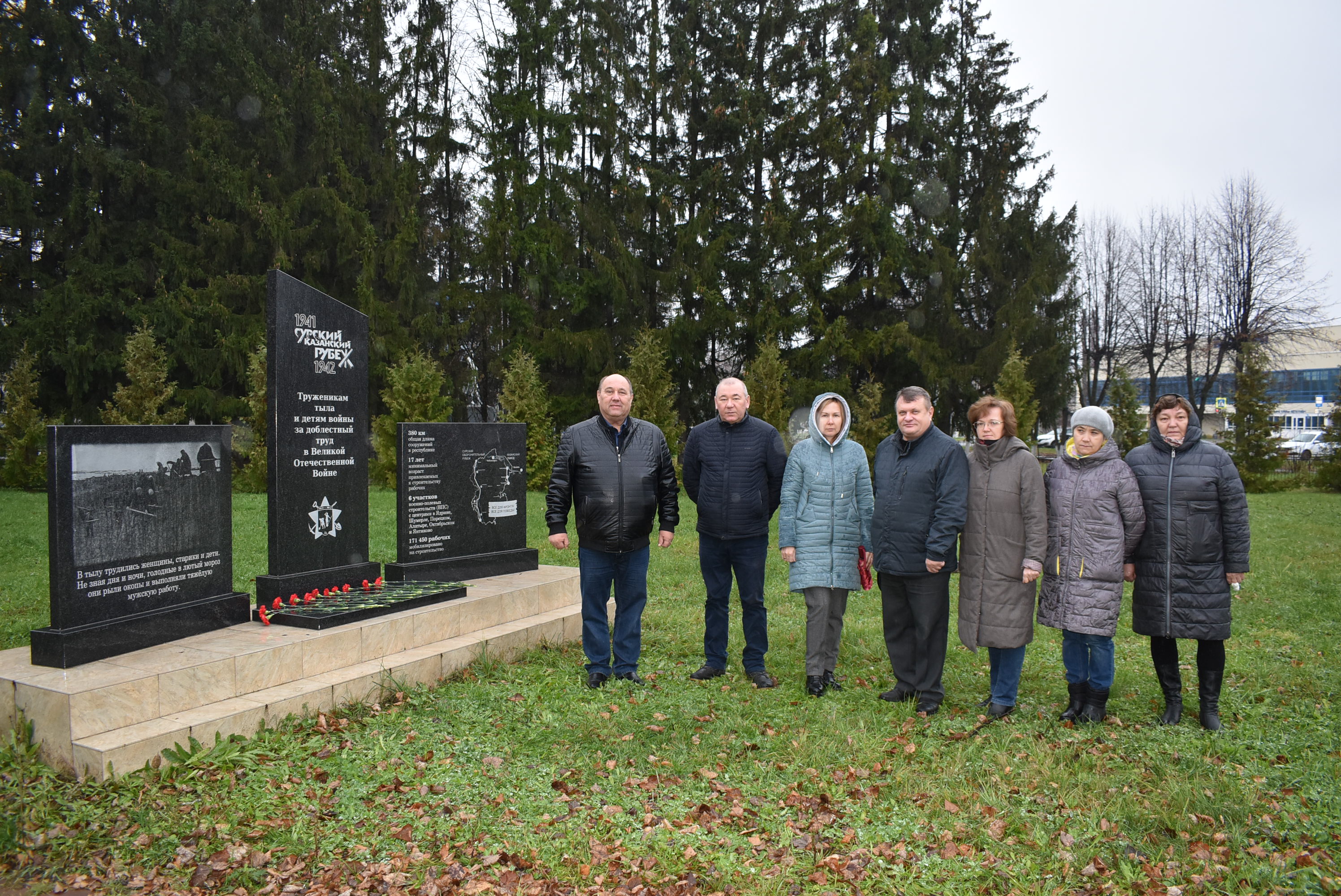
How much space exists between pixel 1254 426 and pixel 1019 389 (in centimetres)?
671

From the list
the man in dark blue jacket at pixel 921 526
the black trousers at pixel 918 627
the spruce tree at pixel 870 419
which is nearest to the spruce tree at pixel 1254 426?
the spruce tree at pixel 870 419

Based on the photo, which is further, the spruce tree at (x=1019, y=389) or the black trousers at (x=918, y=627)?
the spruce tree at (x=1019, y=389)

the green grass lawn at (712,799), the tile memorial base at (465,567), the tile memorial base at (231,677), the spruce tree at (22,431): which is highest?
the spruce tree at (22,431)

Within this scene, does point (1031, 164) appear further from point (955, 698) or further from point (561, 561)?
point (955, 698)

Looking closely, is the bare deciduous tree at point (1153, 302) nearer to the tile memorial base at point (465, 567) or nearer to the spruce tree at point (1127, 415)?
the spruce tree at point (1127, 415)

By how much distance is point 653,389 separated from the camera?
20.5m

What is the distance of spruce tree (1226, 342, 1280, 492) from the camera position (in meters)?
22.2

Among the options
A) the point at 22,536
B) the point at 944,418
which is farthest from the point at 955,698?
the point at 944,418

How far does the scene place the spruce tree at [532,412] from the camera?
19.5 meters

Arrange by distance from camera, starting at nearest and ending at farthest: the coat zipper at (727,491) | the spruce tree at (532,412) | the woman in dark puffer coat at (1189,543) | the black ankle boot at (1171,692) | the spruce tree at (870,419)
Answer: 1. the woman in dark puffer coat at (1189,543)
2. the black ankle boot at (1171,692)
3. the coat zipper at (727,491)
4. the spruce tree at (532,412)
5. the spruce tree at (870,419)

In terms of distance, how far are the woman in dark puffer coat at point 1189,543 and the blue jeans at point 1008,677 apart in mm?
649

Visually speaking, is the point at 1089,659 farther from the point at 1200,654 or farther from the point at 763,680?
the point at 763,680

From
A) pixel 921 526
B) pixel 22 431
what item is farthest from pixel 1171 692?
pixel 22 431

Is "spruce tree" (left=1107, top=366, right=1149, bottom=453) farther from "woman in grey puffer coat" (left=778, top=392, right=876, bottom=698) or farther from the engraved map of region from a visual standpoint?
"woman in grey puffer coat" (left=778, top=392, right=876, bottom=698)
